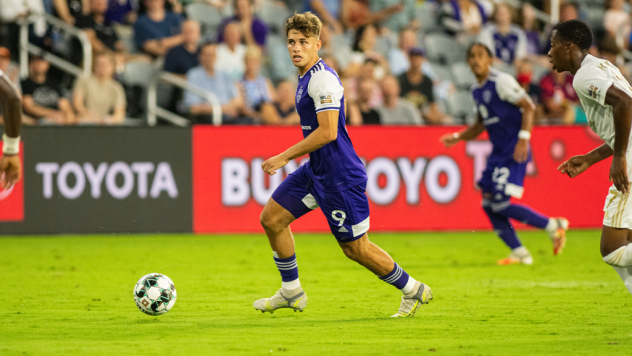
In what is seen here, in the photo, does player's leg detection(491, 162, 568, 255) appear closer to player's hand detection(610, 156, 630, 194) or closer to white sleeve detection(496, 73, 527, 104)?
white sleeve detection(496, 73, 527, 104)

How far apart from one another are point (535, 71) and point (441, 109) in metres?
2.54

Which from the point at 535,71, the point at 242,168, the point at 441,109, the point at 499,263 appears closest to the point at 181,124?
the point at 242,168

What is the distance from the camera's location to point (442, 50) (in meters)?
17.2

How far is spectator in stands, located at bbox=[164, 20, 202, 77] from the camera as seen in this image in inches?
563

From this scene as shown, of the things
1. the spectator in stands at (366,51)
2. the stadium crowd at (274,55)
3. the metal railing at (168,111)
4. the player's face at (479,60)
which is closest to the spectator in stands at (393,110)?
the stadium crowd at (274,55)

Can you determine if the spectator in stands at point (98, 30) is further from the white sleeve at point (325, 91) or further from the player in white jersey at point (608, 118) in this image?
the player in white jersey at point (608, 118)

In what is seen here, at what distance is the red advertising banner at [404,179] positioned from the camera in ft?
41.7

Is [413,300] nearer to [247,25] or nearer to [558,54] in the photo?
[558,54]

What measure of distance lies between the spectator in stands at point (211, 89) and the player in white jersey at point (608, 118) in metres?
8.76

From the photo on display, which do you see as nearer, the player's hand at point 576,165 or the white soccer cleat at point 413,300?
the player's hand at point 576,165

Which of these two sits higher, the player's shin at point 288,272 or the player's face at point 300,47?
the player's face at point 300,47

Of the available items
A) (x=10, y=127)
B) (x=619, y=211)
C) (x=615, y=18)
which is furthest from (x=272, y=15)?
(x=619, y=211)

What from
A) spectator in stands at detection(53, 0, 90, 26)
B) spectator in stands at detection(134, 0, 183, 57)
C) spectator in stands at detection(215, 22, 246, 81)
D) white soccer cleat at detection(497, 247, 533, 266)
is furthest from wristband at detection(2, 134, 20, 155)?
spectator in stands at detection(53, 0, 90, 26)

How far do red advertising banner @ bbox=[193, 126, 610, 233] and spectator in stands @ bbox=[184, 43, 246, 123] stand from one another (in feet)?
3.74
